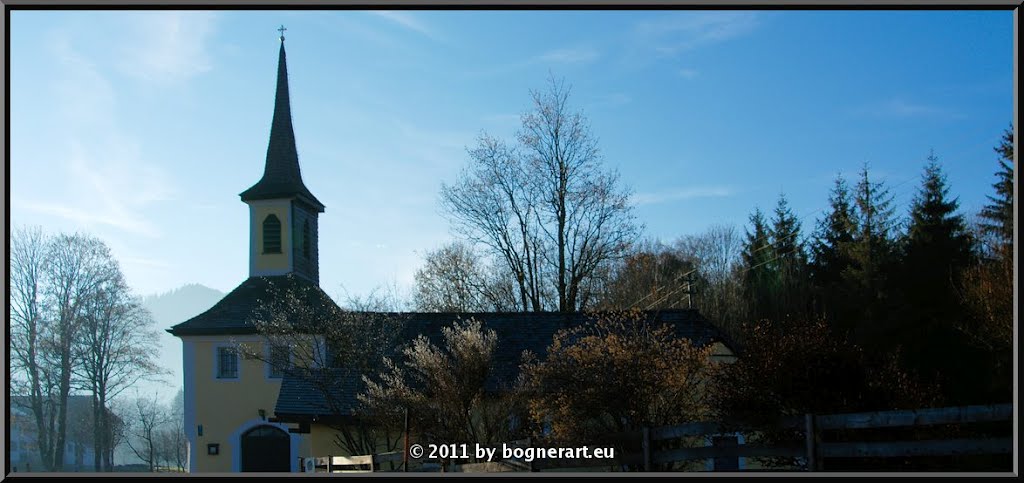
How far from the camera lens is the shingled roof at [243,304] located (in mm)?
28188

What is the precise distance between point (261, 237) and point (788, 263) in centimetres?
2143

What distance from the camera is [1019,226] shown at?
7.63m

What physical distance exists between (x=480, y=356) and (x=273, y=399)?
44.3 ft

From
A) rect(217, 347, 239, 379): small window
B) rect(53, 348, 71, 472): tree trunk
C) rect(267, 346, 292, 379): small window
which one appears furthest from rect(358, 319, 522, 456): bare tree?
rect(53, 348, 71, 472): tree trunk

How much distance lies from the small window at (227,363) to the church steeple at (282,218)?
3.77 metres

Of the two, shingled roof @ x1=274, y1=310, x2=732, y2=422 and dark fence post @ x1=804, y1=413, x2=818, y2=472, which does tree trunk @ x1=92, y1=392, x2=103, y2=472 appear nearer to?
shingled roof @ x1=274, y1=310, x2=732, y2=422

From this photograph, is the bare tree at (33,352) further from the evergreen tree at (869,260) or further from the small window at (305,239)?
the evergreen tree at (869,260)

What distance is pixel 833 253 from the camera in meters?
36.8

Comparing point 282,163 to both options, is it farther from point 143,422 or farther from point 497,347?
point 497,347

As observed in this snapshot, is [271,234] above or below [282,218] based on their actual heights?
below

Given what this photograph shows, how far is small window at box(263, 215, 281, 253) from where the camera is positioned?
31.3 m

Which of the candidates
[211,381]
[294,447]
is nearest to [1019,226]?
[294,447]

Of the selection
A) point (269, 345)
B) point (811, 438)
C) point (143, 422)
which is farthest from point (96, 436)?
point (811, 438)

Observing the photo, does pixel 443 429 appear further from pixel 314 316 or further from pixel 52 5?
pixel 52 5
